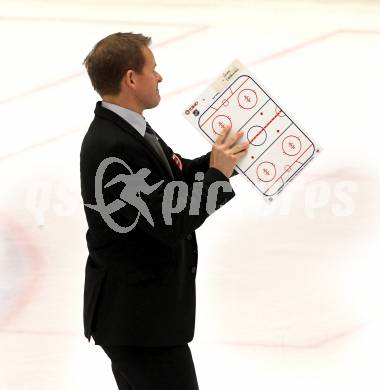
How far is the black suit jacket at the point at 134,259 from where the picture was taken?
1263 millimetres

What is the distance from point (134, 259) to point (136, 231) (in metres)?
0.05

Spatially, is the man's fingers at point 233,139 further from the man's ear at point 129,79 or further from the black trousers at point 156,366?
the black trousers at point 156,366

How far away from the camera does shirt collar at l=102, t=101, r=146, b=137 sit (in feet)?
4.33

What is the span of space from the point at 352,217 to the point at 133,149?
1179 millimetres

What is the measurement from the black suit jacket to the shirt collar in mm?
11

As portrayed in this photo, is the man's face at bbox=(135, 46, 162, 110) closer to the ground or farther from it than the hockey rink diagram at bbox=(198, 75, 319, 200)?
farther from it

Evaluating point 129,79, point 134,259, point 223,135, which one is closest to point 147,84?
point 129,79

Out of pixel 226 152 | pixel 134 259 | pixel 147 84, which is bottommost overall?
pixel 134 259

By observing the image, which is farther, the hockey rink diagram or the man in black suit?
the hockey rink diagram

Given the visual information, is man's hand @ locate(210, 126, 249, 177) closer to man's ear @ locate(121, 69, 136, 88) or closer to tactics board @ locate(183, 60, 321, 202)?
tactics board @ locate(183, 60, 321, 202)

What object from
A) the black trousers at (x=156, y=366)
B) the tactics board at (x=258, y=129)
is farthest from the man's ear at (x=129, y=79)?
the black trousers at (x=156, y=366)

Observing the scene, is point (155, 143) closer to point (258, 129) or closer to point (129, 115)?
point (129, 115)

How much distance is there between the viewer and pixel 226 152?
52.4 inches

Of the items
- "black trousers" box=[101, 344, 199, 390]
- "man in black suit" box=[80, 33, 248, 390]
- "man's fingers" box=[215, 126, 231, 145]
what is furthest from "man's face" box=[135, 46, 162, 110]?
"black trousers" box=[101, 344, 199, 390]
